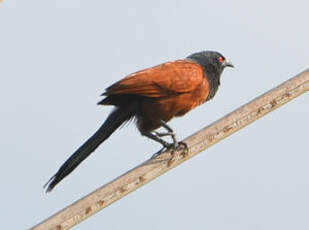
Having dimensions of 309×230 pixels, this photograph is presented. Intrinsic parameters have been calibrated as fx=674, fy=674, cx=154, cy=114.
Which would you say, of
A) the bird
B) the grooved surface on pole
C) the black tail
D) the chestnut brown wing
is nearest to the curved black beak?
the bird

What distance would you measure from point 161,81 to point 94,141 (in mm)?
775

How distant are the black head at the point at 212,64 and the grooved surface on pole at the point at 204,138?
1.52 m

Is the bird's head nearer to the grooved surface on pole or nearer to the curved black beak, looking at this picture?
the curved black beak

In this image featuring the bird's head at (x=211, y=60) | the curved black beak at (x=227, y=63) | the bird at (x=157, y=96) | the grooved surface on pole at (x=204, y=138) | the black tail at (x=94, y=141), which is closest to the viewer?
the grooved surface on pole at (x=204, y=138)

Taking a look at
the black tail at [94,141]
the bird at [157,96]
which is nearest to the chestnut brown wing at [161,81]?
the bird at [157,96]

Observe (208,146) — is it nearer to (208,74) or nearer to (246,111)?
(246,111)

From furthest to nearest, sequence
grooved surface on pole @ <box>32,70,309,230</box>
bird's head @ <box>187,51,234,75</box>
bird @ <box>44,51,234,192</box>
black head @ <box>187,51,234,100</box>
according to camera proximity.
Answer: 1. bird's head @ <box>187,51,234,75</box>
2. black head @ <box>187,51,234,100</box>
3. bird @ <box>44,51,234,192</box>
4. grooved surface on pole @ <box>32,70,309,230</box>

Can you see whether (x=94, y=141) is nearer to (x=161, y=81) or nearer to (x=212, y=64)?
(x=161, y=81)

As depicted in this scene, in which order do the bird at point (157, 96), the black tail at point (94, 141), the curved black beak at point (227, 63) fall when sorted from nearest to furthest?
the black tail at point (94, 141), the bird at point (157, 96), the curved black beak at point (227, 63)

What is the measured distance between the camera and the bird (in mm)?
4559

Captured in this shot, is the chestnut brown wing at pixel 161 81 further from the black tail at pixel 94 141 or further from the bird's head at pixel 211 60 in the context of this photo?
the bird's head at pixel 211 60

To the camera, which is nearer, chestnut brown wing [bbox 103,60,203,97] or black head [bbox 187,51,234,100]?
chestnut brown wing [bbox 103,60,203,97]

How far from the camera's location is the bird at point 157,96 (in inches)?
179

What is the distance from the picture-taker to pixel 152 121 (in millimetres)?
4871
